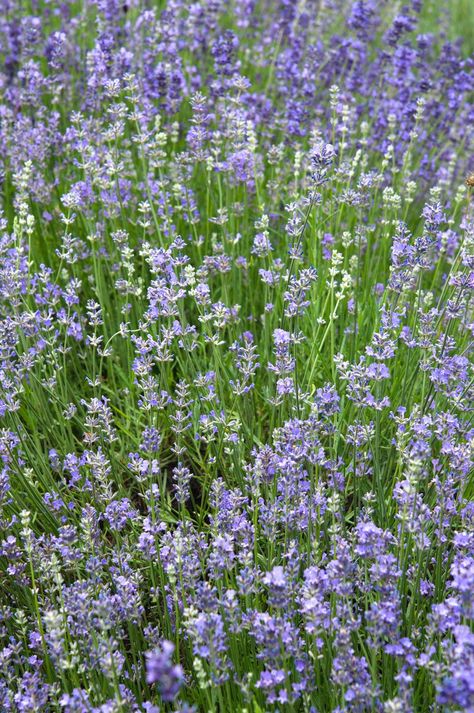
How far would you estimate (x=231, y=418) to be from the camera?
298 cm

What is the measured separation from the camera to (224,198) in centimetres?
422

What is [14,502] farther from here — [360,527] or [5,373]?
[360,527]

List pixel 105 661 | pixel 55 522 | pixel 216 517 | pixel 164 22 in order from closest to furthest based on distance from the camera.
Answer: pixel 105 661, pixel 216 517, pixel 55 522, pixel 164 22

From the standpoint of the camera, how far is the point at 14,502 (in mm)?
2809

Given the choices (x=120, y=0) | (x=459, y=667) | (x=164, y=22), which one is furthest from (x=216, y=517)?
(x=120, y=0)

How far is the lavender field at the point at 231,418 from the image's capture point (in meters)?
2.04

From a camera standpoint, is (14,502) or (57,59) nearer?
(14,502)

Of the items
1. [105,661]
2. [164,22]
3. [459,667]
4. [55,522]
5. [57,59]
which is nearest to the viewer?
[459,667]

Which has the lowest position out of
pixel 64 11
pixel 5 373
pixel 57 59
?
pixel 5 373

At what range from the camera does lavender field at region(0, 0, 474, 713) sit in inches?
80.4

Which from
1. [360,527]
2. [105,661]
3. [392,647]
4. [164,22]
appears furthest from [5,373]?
[164,22]

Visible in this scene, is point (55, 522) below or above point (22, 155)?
below

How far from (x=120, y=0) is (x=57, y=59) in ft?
2.43

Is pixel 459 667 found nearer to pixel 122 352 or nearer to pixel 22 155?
pixel 122 352
